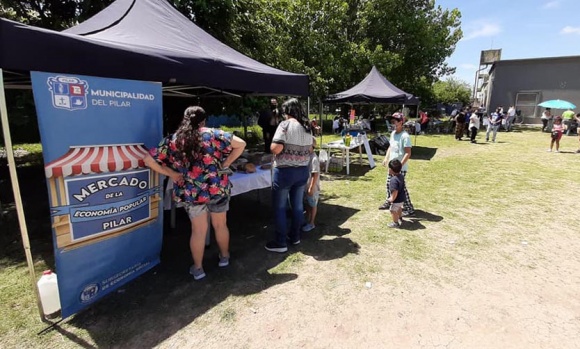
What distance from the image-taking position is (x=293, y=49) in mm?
17641

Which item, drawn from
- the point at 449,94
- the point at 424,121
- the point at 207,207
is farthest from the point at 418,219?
the point at 449,94

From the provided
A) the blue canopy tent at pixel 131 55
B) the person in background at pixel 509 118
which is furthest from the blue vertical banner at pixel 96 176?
the person in background at pixel 509 118

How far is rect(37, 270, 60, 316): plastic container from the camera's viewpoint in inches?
98.4

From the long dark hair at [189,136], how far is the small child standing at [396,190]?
8.87 feet

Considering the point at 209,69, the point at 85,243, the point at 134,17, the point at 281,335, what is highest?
the point at 134,17

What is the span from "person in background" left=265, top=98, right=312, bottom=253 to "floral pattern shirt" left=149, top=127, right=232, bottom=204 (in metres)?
0.64

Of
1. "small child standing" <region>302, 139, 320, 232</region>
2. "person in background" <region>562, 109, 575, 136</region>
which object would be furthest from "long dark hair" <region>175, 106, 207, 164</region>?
"person in background" <region>562, 109, 575, 136</region>

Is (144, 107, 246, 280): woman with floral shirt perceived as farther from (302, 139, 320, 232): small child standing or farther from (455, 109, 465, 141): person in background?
(455, 109, 465, 141): person in background

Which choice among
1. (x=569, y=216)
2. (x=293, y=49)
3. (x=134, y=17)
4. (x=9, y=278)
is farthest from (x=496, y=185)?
(x=293, y=49)

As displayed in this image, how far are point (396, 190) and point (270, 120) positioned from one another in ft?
16.8

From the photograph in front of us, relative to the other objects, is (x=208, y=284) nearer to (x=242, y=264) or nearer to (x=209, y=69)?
(x=242, y=264)

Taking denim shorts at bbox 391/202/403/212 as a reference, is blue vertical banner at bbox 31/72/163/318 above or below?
above

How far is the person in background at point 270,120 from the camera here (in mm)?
8516

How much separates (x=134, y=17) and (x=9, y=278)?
299 cm
